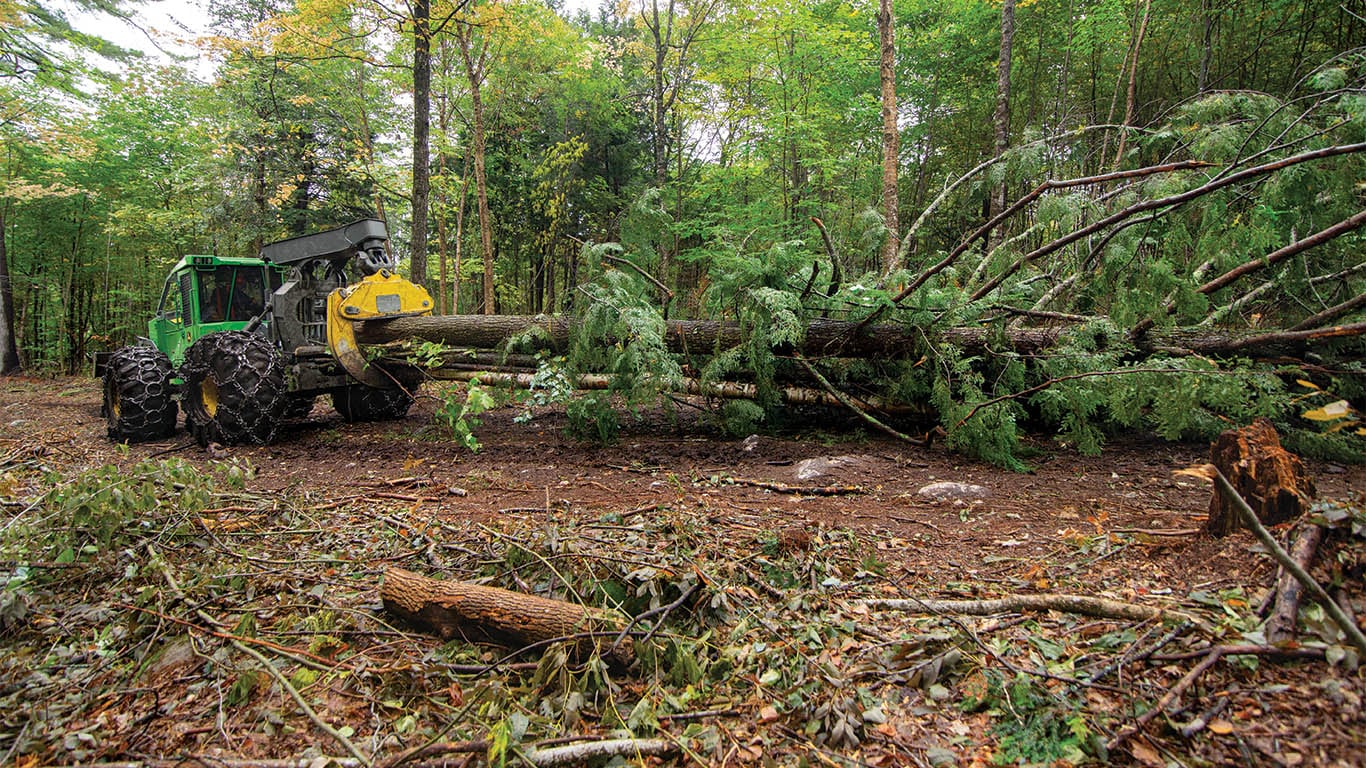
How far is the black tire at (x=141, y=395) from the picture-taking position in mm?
6895

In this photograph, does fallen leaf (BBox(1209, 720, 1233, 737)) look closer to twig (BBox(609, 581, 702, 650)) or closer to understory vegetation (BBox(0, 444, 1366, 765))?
understory vegetation (BBox(0, 444, 1366, 765))

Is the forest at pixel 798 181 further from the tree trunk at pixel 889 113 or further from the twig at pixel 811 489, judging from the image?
the twig at pixel 811 489

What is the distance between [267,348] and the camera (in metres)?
6.36

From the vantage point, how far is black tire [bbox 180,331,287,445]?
20.4ft

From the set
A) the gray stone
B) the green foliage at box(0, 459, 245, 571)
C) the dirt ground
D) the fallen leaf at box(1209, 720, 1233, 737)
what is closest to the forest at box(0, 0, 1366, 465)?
the dirt ground

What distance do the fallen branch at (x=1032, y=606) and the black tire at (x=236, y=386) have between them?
6409 mm

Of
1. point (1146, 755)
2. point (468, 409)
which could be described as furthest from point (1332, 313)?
point (468, 409)

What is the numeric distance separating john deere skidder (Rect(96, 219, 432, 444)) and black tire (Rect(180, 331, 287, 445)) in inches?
0.4

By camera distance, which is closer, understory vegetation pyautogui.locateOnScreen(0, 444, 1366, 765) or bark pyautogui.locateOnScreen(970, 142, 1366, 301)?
understory vegetation pyautogui.locateOnScreen(0, 444, 1366, 765)

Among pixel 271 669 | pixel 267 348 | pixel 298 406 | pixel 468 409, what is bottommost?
pixel 271 669

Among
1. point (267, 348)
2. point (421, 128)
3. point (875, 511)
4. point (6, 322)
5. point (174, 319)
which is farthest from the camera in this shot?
point (6, 322)

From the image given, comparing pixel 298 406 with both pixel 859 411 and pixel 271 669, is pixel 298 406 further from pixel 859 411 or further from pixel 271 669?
pixel 859 411

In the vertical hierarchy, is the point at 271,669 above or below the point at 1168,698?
below

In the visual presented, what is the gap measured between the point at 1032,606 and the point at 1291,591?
74cm
